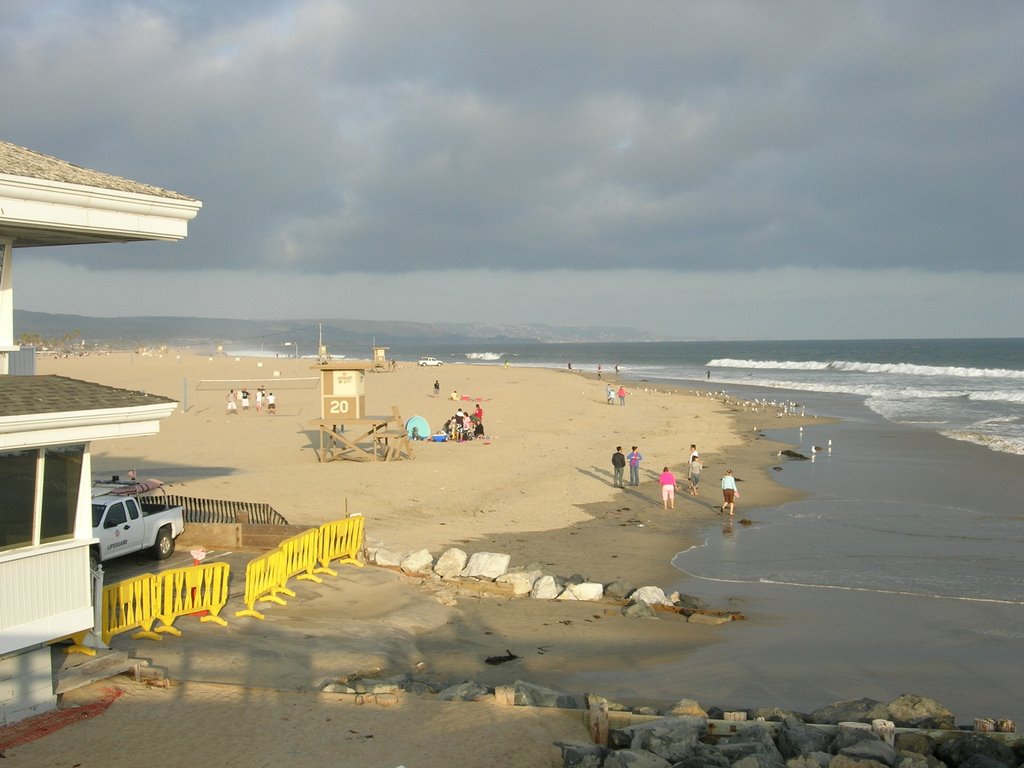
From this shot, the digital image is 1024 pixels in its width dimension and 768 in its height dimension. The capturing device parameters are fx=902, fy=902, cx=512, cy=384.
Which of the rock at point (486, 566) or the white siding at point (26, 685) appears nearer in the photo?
the white siding at point (26, 685)

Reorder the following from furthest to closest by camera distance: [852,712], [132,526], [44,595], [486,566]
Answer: [486,566]
[132,526]
[852,712]
[44,595]

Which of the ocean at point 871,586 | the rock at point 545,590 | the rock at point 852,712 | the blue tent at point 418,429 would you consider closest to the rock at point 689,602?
the ocean at point 871,586

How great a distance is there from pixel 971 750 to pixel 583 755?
3901 mm

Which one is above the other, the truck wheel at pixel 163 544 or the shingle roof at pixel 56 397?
the shingle roof at pixel 56 397

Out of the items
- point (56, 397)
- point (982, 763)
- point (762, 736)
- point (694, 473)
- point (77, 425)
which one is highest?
point (56, 397)

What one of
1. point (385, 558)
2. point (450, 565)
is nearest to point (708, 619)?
point (450, 565)

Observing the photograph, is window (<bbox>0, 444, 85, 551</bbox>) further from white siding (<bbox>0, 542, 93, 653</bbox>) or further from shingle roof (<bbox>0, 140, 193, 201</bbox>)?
shingle roof (<bbox>0, 140, 193, 201</bbox>)

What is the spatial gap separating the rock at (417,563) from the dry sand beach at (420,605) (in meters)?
0.41

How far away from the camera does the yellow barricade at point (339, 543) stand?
1588cm

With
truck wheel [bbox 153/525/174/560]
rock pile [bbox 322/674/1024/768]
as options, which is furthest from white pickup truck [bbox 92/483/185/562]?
rock pile [bbox 322/674/1024/768]

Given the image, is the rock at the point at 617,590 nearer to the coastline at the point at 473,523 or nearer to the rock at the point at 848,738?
the coastline at the point at 473,523

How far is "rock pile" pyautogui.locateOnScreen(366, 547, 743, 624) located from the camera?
48.8 ft

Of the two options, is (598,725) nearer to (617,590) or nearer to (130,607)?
(130,607)

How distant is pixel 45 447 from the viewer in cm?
936
